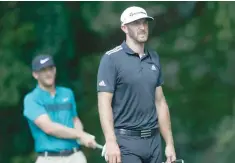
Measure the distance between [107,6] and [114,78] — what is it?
260cm

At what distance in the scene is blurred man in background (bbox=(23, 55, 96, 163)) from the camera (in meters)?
6.33

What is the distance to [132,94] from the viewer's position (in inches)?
203

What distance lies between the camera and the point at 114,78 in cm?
512

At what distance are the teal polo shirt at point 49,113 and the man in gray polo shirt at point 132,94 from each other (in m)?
1.28

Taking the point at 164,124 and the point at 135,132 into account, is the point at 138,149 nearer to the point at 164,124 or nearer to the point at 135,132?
the point at 135,132

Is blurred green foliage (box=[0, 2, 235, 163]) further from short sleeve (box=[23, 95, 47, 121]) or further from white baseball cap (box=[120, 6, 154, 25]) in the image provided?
white baseball cap (box=[120, 6, 154, 25])

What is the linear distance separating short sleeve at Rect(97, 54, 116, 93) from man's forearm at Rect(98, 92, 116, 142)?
7 cm

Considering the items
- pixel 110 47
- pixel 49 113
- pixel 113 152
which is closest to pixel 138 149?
pixel 113 152

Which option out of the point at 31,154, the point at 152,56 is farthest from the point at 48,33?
the point at 152,56

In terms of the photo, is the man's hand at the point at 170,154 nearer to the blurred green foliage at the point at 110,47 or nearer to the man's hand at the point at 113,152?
the man's hand at the point at 113,152

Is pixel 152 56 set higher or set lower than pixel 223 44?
lower

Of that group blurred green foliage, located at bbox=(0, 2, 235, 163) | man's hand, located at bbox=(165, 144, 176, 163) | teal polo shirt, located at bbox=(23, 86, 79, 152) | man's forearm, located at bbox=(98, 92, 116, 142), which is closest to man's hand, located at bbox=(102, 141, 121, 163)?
man's forearm, located at bbox=(98, 92, 116, 142)

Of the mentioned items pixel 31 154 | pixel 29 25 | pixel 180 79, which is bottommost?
pixel 31 154

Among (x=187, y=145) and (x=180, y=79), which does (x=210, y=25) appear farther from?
(x=187, y=145)
